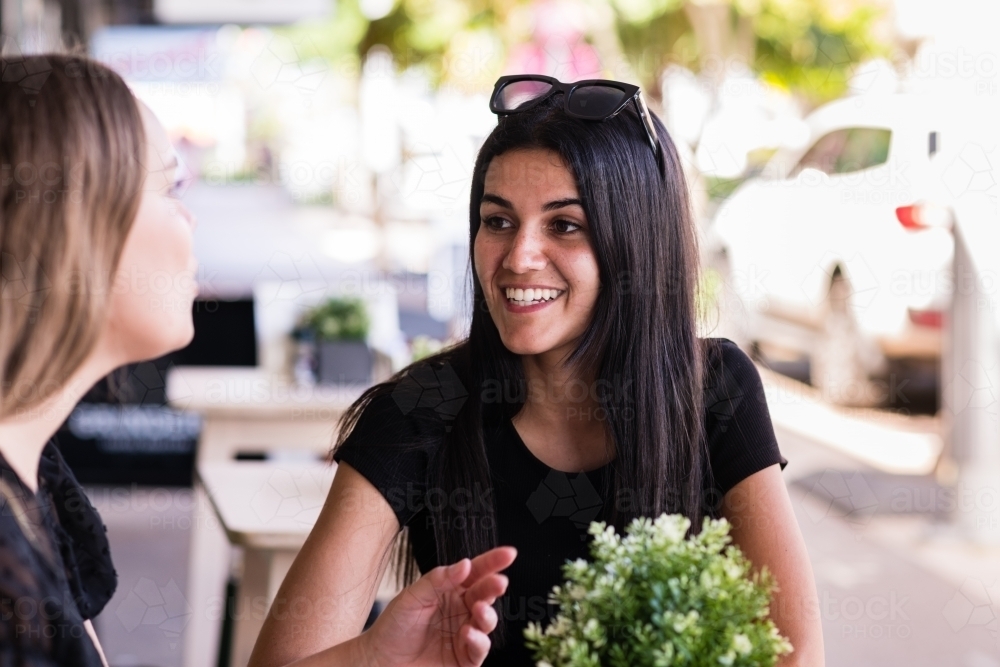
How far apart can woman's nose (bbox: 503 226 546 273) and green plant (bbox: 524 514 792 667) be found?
0.71 meters

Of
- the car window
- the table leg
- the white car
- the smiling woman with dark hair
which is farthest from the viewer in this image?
the car window

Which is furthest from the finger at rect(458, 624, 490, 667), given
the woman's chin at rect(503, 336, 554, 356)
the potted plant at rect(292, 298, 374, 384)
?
the potted plant at rect(292, 298, 374, 384)

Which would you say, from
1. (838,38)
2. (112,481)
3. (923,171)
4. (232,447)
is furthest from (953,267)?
(838,38)

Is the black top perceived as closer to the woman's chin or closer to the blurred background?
the blurred background

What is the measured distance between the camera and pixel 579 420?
1.92 metres

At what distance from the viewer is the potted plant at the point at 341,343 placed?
4363 millimetres

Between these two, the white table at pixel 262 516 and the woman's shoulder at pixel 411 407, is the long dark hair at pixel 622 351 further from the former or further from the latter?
the white table at pixel 262 516

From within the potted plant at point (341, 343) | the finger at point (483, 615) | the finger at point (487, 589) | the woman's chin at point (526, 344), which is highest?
the woman's chin at point (526, 344)

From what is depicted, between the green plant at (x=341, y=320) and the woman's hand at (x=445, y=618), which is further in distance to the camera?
the green plant at (x=341, y=320)

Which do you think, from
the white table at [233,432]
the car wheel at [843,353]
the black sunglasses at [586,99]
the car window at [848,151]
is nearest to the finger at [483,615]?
the black sunglasses at [586,99]

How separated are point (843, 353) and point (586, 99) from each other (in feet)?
24.4

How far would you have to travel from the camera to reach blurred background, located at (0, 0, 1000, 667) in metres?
4.19

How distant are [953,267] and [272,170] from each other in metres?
9.63

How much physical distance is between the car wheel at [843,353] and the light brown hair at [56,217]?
7.92 m
